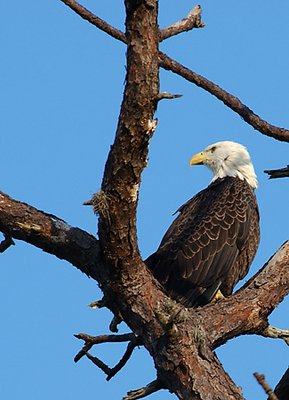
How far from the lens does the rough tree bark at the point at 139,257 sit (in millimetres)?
4316

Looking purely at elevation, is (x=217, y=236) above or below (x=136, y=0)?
above

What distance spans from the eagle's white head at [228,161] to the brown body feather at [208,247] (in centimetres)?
50

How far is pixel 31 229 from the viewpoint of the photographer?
5.33m

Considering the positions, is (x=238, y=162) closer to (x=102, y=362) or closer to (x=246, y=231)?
(x=246, y=231)

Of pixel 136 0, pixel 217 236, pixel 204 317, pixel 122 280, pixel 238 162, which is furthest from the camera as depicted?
pixel 238 162

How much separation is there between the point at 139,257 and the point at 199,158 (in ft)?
12.9

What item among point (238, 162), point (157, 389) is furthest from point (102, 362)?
point (238, 162)

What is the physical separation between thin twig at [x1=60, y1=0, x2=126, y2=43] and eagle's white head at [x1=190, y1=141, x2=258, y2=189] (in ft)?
9.78

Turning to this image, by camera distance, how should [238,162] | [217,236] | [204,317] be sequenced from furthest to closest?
[238,162]
[217,236]
[204,317]

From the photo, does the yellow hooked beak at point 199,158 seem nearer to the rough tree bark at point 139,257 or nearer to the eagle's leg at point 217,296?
the eagle's leg at point 217,296

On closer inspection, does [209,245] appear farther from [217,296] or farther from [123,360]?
[123,360]

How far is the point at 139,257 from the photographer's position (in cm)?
515

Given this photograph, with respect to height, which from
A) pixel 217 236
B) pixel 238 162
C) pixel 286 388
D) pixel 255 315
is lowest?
pixel 286 388

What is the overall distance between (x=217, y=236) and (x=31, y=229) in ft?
8.41
